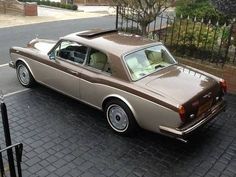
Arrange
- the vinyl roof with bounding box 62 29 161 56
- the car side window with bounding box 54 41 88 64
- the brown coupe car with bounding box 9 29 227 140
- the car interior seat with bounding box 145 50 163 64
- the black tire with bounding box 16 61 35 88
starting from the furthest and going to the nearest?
the black tire with bounding box 16 61 35 88 → the car side window with bounding box 54 41 88 64 → the car interior seat with bounding box 145 50 163 64 → the vinyl roof with bounding box 62 29 161 56 → the brown coupe car with bounding box 9 29 227 140

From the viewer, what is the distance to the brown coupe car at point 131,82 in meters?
5.18


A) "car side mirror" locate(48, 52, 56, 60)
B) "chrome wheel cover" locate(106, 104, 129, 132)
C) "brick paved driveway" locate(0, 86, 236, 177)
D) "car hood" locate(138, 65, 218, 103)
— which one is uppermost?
"car side mirror" locate(48, 52, 56, 60)

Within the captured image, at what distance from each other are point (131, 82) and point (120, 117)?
642 mm

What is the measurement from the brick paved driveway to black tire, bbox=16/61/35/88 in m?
0.88

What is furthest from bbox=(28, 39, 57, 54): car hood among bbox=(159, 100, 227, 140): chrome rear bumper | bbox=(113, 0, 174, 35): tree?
bbox=(159, 100, 227, 140): chrome rear bumper

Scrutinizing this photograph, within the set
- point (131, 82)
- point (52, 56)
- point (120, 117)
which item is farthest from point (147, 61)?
point (52, 56)

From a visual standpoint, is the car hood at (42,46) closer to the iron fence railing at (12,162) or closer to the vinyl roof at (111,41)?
the vinyl roof at (111,41)

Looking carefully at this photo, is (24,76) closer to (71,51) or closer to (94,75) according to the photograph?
(71,51)

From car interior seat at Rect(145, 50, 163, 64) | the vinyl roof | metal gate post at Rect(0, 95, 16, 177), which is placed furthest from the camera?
car interior seat at Rect(145, 50, 163, 64)

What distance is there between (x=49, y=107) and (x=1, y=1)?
16.8m

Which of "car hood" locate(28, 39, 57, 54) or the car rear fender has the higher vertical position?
"car hood" locate(28, 39, 57, 54)

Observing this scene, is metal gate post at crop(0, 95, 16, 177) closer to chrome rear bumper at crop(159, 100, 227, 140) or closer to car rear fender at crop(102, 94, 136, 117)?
car rear fender at crop(102, 94, 136, 117)

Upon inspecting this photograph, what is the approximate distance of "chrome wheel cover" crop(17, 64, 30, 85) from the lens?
7.50 m

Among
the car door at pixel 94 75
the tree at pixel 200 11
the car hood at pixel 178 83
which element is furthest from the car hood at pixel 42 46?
the tree at pixel 200 11
